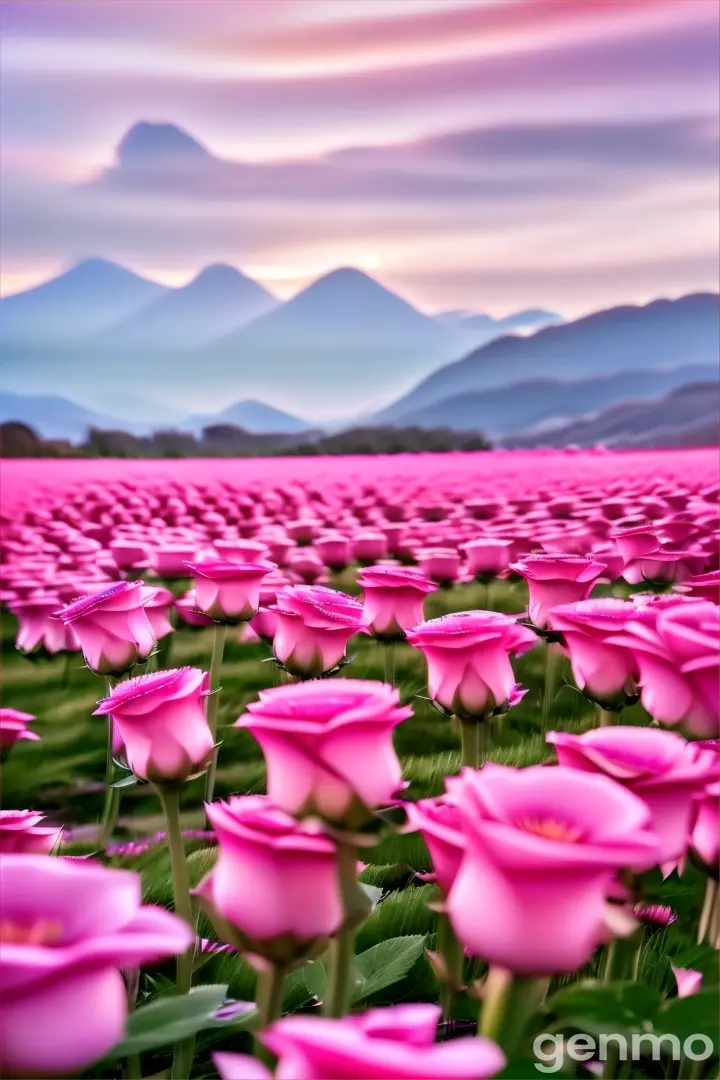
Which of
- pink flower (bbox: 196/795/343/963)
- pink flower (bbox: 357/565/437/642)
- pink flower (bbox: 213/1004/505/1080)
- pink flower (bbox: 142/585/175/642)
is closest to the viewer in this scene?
pink flower (bbox: 213/1004/505/1080)

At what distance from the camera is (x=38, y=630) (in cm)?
111

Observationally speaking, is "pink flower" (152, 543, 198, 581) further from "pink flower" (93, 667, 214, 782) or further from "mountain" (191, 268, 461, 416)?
"pink flower" (93, 667, 214, 782)

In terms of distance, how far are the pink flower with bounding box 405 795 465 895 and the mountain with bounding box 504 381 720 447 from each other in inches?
35.1

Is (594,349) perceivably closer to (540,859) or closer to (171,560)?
(171,560)

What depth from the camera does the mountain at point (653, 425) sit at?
1.16 m

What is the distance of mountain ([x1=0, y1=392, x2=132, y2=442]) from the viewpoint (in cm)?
110

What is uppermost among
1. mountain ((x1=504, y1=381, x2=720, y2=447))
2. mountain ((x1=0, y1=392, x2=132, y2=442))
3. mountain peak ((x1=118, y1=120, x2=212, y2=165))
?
mountain peak ((x1=118, y1=120, x2=212, y2=165))

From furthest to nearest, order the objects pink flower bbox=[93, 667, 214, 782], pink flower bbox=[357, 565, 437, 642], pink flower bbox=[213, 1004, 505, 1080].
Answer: pink flower bbox=[357, 565, 437, 642]
pink flower bbox=[93, 667, 214, 782]
pink flower bbox=[213, 1004, 505, 1080]

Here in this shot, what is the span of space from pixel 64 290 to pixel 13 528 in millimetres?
287

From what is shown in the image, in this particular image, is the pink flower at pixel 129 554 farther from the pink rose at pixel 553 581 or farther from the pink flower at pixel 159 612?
the pink rose at pixel 553 581

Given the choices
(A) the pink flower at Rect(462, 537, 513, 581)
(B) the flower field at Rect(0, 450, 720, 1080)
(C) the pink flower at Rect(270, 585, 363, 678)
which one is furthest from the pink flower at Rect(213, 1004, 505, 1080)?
(A) the pink flower at Rect(462, 537, 513, 581)

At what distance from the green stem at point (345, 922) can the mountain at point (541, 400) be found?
89 cm

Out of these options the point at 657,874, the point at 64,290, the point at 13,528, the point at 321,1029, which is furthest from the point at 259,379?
the point at 321,1029

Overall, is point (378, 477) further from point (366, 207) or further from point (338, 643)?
point (338, 643)
